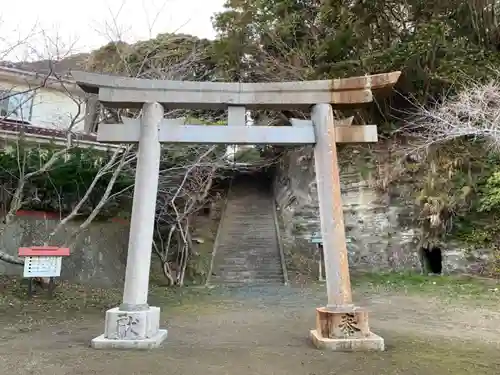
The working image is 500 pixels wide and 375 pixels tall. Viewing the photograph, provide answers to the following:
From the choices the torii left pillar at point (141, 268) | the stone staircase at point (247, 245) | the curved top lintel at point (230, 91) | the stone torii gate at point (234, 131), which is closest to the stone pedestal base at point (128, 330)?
the torii left pillar at point (141, 268)

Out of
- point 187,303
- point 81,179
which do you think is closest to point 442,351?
point 187,303

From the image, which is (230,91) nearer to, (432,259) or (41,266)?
(41,266)

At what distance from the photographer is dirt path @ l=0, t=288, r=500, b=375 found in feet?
→ 15.1

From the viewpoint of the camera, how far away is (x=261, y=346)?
5.67 metres

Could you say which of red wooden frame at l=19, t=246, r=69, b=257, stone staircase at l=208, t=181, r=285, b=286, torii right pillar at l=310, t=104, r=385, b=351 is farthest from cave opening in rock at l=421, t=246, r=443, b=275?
red wooden frame at l=19, t=246, r=69, b=257

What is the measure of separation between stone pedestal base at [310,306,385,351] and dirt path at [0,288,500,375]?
182 mm

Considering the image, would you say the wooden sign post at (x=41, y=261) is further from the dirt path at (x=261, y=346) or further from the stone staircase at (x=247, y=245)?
the stone staircase at (x=247, y=245)

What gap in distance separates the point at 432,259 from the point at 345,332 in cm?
972

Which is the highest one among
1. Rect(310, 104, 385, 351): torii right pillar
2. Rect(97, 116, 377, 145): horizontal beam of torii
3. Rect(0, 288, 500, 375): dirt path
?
Rect(97, 116, 377, 145): horizontal beam of torii

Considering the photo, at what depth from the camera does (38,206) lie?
11.4 metres

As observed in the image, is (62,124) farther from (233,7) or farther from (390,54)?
(390,54)

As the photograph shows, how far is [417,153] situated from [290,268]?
228 inches

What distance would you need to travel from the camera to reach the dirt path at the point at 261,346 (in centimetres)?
461

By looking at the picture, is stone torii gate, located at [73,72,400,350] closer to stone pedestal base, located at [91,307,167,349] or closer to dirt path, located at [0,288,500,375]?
stone pedestal base, located at [91,307,167,349]
